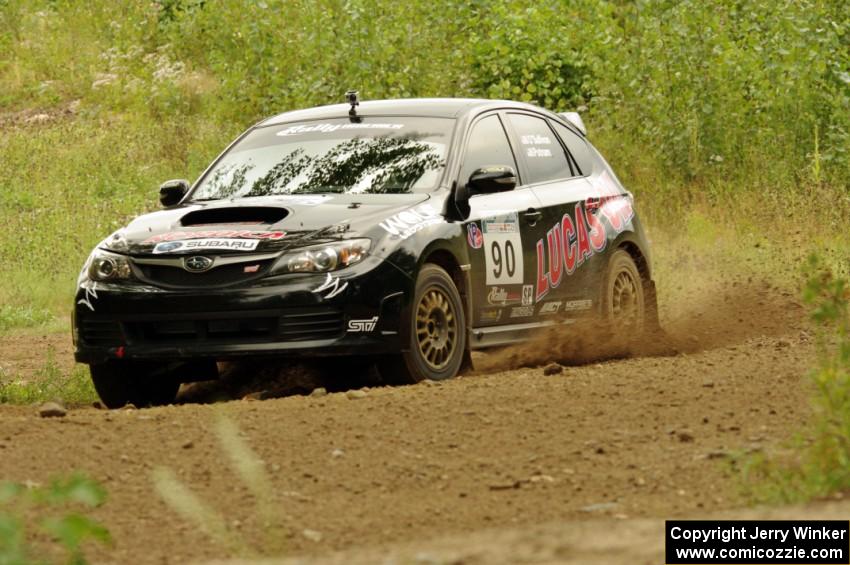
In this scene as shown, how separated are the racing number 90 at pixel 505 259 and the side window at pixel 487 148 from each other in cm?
45

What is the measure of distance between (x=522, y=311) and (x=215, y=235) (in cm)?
216

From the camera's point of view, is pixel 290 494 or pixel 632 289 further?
pixel 632 289

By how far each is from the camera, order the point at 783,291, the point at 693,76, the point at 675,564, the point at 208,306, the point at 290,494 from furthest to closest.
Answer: the point at 693,76
the point at 783,291
the point at 208,306
the point at 290,494
the point at 675,564

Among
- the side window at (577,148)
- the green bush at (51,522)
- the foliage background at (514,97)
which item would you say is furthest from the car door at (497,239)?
the foliage background at (514,97)

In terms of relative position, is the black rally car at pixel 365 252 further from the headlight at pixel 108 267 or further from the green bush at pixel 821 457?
the green bush at pixel 821 457

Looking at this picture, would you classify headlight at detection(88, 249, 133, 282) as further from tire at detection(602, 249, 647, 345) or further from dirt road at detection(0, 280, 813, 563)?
tire at detection(602, 249, 647, 345)

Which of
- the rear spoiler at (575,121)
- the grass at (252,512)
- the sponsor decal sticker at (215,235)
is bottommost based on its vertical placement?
the grass at (252,512)

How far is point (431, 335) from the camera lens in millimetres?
8516

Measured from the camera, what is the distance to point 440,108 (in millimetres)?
9648

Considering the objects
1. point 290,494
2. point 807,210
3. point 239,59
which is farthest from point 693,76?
point 290,494

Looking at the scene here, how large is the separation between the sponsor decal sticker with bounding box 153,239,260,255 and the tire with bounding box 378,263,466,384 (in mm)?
908

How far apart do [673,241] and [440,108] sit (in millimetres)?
6249

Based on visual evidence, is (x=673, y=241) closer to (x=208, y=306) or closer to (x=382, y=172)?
(x=382, y=172)

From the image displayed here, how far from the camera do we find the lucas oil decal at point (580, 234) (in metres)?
9.71
